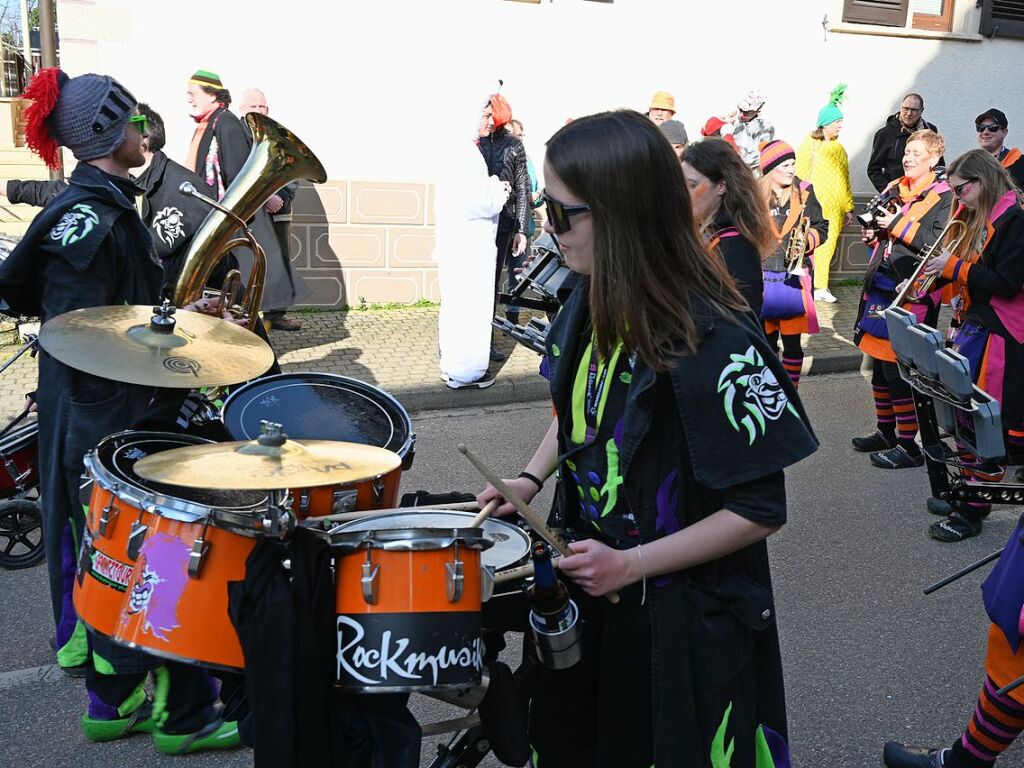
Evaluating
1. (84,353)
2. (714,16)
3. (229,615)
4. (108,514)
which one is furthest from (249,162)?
(714,16)

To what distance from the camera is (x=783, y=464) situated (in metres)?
1.90

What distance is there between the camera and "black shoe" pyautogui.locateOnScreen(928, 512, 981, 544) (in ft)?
17.2

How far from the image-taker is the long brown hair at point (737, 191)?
15.1ft

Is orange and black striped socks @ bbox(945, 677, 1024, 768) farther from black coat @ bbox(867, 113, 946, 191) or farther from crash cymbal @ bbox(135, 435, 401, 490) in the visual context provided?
black coat @ bbox(867, 113, 946, 191)

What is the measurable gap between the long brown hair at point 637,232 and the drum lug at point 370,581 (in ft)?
2.09

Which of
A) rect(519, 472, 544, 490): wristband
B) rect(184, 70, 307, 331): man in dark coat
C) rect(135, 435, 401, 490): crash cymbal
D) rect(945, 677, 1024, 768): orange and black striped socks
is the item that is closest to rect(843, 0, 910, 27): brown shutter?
rect(184, 70, 307, 331): man in dark coat

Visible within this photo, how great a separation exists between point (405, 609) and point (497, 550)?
0.39m

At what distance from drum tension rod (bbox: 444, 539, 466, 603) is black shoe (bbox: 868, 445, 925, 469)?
191 inches

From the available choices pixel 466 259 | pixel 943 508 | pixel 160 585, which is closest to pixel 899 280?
pixel 943 508

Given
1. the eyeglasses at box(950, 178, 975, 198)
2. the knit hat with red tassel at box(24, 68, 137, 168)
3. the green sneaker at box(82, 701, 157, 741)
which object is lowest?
the green sneaker at box(82, 701, 157, 741)

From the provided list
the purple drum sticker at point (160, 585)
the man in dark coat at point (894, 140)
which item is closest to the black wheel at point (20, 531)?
the purple drum sticker at point (160, 585)

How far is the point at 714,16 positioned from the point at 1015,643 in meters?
8.68

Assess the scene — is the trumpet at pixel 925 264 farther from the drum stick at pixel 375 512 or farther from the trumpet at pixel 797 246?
the drum stick at pixel 375 512

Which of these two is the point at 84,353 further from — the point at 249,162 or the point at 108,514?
the point at 249,162
